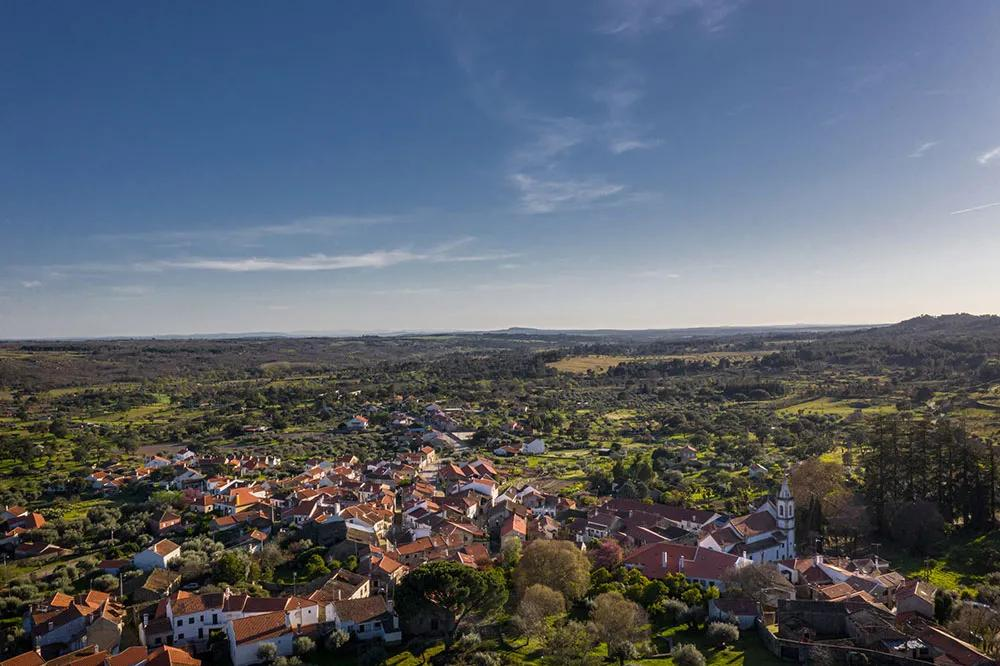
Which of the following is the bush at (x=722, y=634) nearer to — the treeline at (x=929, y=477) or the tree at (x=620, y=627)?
the tree at (x=620, y=627)

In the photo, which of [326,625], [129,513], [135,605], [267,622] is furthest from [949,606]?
[129,513]

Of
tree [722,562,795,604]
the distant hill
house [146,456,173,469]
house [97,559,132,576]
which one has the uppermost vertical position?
the distant hill

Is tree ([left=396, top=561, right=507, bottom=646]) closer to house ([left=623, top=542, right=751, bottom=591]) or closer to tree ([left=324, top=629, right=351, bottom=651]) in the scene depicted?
tree ([left=324, top=629, right=351, bottom=651])

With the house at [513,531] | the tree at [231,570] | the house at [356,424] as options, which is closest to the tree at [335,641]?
the tree at [231,570]

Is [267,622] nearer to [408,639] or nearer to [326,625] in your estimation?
[326,625]

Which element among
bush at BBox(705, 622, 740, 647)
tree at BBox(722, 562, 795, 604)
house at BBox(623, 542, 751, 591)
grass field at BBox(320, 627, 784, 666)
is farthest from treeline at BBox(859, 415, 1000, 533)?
grass field at BBox(320, 627, 784, 666)

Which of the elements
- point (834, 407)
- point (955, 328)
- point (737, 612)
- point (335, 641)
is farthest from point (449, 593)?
point (955, 328)

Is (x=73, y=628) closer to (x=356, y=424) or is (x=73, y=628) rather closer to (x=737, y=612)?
(x=737, y=612)
